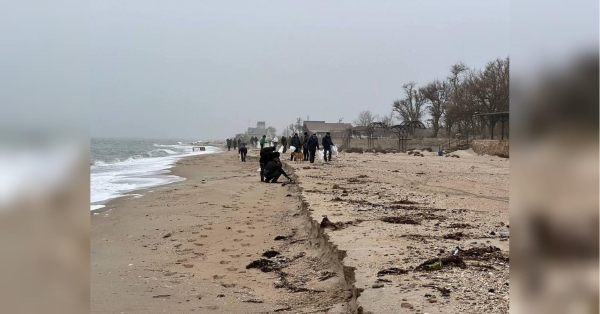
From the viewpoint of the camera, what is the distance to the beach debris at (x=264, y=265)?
573 cm

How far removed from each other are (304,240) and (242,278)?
5.87 ft

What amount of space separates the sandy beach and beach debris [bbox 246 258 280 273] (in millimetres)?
18

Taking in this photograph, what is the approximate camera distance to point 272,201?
39.2 ft

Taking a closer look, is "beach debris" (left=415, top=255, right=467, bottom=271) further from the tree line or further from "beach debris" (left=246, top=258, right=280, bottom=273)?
the tree line

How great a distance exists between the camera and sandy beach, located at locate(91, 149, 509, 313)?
12.6ft

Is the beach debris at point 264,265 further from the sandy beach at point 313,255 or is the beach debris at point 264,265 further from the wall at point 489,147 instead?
the wall at point 489,147

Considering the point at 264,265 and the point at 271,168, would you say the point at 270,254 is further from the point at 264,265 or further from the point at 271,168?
the point at 271,168

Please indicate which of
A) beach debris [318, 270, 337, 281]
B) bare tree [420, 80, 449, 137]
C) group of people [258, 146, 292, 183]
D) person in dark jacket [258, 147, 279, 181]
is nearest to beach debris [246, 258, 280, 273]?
beach debris [318, 270, 337, 281]

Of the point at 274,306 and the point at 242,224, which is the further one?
the point at 242,224

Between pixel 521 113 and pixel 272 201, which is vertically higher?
pixel 521 113

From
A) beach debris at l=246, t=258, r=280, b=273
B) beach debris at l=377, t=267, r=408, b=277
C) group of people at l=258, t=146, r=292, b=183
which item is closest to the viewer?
beach debris at l=377, t=267, r=408, b=277

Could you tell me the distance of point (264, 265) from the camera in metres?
5.88

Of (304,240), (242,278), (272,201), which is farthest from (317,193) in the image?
(242,278)

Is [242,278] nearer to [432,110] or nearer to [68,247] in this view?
[68,247]
